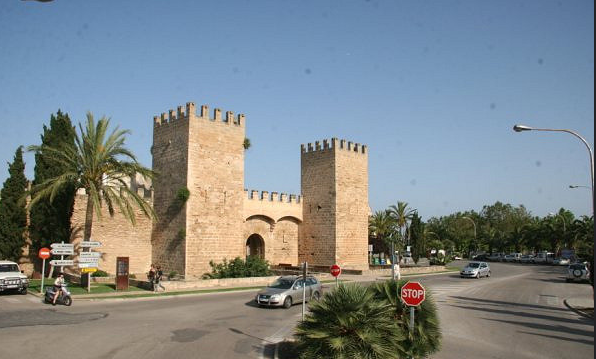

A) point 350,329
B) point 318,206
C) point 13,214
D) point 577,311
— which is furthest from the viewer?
point 318,206

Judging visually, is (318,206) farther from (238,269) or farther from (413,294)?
(413,294)

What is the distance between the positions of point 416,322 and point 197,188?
20.0 meters

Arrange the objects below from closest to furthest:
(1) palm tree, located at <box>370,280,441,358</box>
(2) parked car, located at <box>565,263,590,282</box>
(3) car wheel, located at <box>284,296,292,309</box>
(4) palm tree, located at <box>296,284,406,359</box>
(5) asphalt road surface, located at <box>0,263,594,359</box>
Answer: (4) palm tree, located at <box>296,284,406,359</box>
(1) palm tree, located at <box>370,280,441,358</box>
(5) asphalt road surface, located at <box>0,263,594,359</box>
(3) car wheel, located at <box>284,296,292,309</box>
(2) parked car, located at <box>565,263,590,282</box>

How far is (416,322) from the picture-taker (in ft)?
31.0

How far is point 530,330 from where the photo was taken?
14.0 metres

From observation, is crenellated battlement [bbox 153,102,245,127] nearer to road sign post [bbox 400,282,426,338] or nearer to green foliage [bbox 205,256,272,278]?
green foliage [bbox 205,256,272,278]

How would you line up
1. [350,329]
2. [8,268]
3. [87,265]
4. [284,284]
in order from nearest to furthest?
→ 1. [350,329]
2. [284,284]
3. [8,268]
4. [87,265]

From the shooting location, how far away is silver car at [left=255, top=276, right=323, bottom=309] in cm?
1798

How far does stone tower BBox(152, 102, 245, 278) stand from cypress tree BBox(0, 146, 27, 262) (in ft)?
23.3

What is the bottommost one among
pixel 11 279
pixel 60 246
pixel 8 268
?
pixel 11 279

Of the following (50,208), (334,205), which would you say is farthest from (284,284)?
(334,205)

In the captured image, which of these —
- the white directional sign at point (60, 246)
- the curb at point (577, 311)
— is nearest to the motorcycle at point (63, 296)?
the white directional sign at point (60, 246)

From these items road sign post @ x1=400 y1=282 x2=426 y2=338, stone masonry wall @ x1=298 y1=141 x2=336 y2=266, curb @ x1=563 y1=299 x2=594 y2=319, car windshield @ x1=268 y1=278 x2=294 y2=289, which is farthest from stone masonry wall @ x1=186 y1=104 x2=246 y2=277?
road sign post @ x1=400 y1=282 x2=426 y2=338

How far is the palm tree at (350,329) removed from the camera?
8.43 m
